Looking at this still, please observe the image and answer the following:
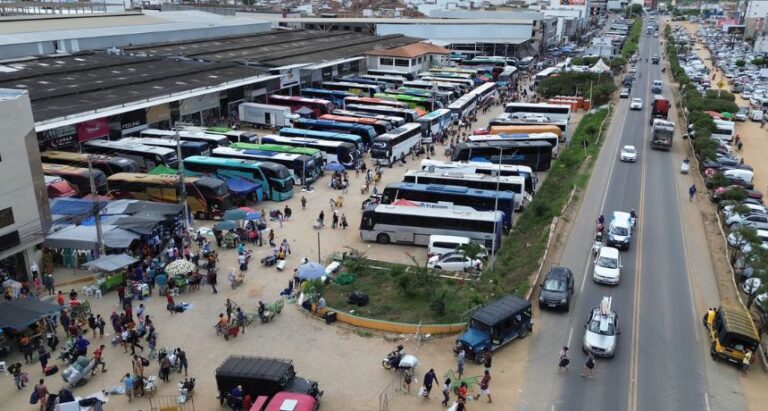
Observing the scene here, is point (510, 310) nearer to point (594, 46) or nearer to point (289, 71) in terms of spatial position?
point (289, 71)

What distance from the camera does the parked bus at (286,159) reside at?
36125mm

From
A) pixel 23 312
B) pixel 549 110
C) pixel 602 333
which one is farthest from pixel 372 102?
pixel 602 333

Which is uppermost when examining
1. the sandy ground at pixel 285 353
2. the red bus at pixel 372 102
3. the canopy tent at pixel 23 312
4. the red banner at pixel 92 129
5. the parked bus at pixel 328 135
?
the red banner at pixel 92 129

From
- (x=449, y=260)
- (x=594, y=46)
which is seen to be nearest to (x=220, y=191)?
(x=449, y=260)

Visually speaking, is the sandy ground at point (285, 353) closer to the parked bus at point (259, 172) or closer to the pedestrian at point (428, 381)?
the pedestrian at point (428, 381)

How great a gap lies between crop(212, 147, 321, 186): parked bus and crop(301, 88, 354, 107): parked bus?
23.3 meters

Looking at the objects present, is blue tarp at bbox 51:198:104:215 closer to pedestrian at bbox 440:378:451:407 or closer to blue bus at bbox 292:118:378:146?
pedestrian at bbox 440:378:451:407

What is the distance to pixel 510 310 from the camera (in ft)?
61.4

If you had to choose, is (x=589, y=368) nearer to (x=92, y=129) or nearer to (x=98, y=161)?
(x=98, y=161)

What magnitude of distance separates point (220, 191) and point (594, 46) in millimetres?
89492

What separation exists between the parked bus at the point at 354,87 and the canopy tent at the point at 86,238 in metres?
38.1

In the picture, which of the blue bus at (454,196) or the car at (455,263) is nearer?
the car at (455,263)

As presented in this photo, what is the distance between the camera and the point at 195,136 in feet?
135

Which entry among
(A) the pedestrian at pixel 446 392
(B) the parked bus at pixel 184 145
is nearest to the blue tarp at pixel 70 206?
(B) the parked bus at pixel 184 145
